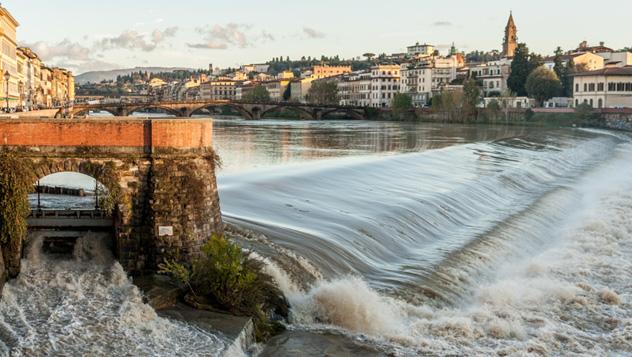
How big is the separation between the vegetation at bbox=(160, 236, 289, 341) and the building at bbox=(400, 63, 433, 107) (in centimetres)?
12642

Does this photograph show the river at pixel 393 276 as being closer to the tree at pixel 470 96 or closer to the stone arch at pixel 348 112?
the tree at pixel 470 96

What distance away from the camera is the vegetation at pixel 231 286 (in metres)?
13.6

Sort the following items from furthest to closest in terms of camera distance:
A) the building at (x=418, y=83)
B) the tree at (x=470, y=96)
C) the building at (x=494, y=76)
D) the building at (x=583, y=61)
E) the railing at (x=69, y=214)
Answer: the building at (x=418, y=83)
the building at (x=494, y=76)
the building at (x=583, y=61)
the tree at (x=470, y=96)
the railing at (x=69, y=214)

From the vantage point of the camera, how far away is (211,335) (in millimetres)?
12453

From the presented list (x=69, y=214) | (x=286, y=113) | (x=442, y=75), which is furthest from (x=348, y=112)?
(x=69, y=214)

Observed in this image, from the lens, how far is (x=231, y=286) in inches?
538

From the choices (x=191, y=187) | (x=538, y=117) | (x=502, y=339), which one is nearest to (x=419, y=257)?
(x=502, y=339)

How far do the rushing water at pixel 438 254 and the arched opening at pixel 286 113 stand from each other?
88.1m

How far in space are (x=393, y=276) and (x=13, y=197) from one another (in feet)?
25.7

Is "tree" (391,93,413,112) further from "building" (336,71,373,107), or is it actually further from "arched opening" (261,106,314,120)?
"building" (336,71,373,107)

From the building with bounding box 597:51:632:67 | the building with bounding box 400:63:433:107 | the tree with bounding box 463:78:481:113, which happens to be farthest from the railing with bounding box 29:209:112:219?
the building with bounding box 400:63:433:107

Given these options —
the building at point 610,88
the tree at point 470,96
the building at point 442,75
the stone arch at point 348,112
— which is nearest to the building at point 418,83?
the building at point 442,75

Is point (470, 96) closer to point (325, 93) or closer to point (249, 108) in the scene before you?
point (249, 108)

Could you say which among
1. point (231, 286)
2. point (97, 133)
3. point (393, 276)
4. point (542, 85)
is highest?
point (542, 85)
